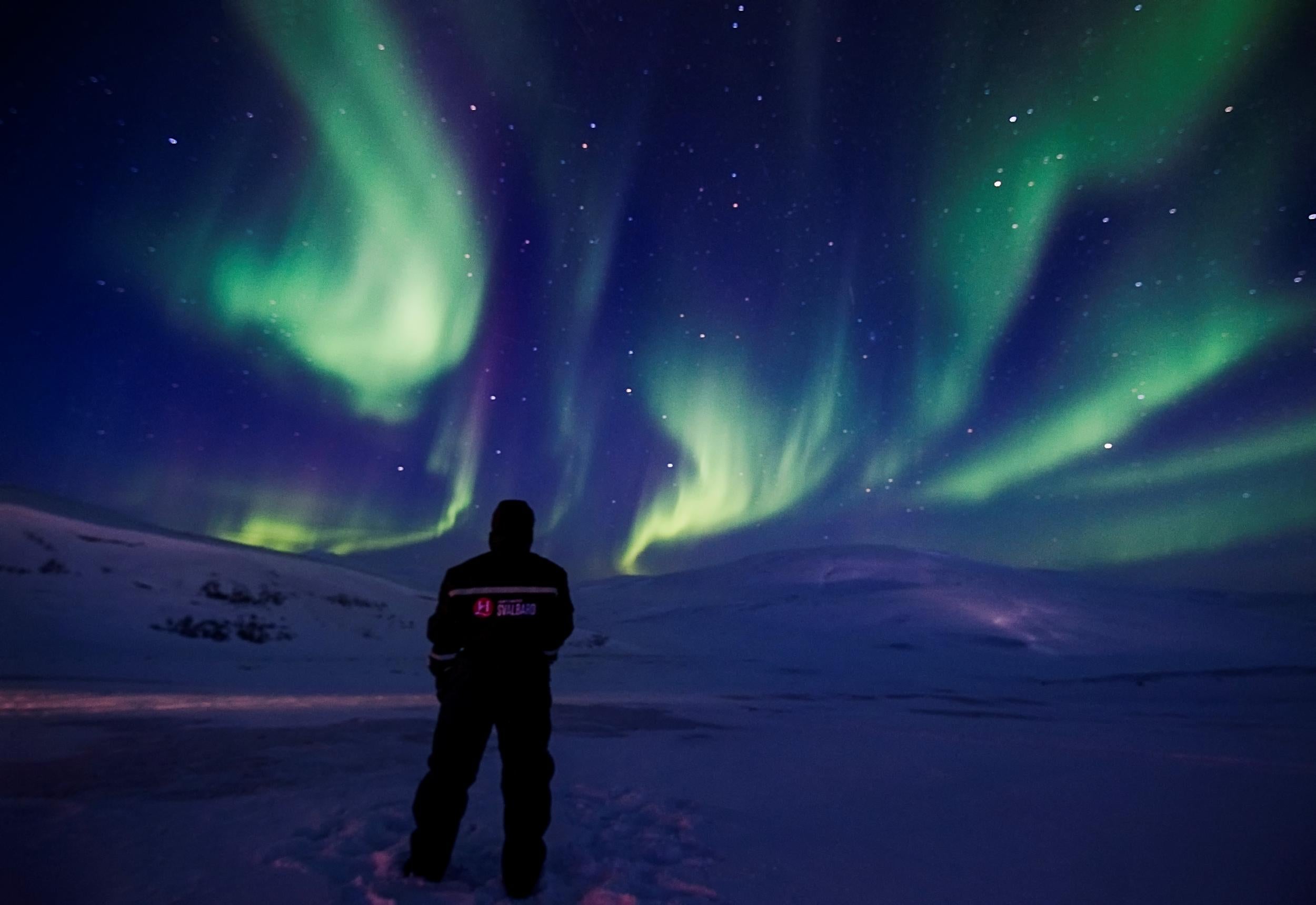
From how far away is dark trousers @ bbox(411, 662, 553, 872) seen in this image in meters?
3.24

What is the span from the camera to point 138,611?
61.3 ft

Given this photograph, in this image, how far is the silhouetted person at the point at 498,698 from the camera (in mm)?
3250

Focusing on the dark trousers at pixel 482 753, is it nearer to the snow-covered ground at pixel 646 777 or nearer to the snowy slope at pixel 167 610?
the snow-covered ground at pixel 646 777

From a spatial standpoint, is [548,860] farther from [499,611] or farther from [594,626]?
[594,626]

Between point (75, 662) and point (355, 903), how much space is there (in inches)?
591

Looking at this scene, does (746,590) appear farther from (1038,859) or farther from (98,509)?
(1038,859)

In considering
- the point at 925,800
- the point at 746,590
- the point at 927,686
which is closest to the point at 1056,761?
the point at 925,800

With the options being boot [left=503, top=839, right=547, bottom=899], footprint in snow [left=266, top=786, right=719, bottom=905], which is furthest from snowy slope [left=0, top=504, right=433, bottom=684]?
boot [left=503, top=839, right=547, bottom=899]

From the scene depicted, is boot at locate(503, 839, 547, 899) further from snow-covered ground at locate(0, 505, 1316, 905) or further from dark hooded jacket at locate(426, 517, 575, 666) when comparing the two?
dark hooded jacket at locate(426, 517, 575, 666)

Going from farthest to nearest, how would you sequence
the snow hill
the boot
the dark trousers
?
1. the snow hill
2. the dark trousers
3. the boot

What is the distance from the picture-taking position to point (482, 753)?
133 inches

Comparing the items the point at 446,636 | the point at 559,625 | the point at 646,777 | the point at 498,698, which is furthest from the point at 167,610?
the point at 559,625

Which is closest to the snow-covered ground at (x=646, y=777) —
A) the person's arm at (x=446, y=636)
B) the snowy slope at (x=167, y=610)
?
the snowy slope at (x=167, y=610)

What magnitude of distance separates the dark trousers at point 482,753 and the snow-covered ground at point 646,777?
25cm
